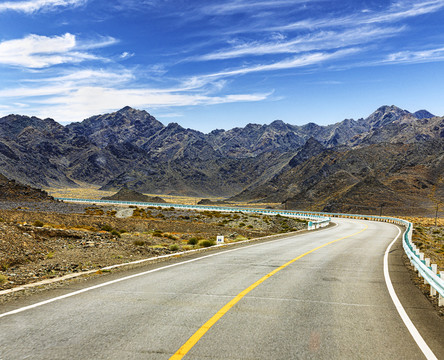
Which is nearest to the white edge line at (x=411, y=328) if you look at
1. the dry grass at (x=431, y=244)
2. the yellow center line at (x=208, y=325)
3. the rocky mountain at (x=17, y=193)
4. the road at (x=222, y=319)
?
the road at (x=222, y=319)

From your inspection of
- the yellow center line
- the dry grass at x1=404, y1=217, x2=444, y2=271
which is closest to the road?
the yellow center line

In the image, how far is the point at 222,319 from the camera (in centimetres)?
714

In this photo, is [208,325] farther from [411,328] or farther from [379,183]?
[379,183]

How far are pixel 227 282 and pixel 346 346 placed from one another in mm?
4928

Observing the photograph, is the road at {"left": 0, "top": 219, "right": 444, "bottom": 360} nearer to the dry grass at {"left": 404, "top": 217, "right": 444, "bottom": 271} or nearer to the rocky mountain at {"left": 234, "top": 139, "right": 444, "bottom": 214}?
the dry grass at {"left": 404, "top": 217, "right": 444, "bottom": 271}

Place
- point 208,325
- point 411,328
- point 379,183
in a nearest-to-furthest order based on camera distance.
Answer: point 208,325 < point 411,328 < point 379,183

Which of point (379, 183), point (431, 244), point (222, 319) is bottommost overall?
point (431, 244)

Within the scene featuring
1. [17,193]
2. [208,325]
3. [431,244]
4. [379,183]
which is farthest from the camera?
[379,183]

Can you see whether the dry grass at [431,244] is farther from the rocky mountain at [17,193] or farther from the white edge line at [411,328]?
the rocky mountain at [17,193]

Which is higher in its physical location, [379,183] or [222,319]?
[379,183]

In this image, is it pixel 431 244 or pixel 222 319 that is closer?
pixel 222 319

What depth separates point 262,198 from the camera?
633 ft

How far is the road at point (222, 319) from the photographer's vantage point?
18.7 ft

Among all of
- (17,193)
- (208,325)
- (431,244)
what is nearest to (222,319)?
(208,325)
